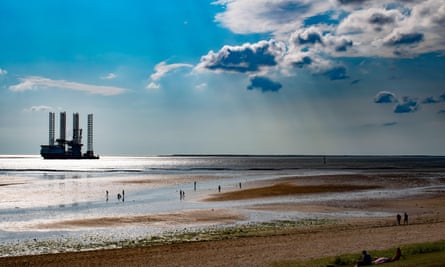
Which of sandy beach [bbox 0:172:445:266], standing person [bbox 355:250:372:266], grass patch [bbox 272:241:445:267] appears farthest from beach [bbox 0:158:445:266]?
standing person [bbox 355:250:372:266]

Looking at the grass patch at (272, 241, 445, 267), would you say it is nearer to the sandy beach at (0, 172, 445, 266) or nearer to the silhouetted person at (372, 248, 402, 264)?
the silhouetted person at (372, 248, 402, 264)

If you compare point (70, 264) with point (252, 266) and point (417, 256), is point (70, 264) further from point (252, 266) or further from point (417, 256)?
point (417, 256)

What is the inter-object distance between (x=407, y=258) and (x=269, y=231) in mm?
12659

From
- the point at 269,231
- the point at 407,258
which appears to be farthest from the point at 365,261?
the point at 269,231

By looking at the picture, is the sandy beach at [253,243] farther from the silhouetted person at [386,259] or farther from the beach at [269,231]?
the silhouetted person at [386,259]

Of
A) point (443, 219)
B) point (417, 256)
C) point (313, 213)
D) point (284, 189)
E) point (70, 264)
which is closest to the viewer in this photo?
point (417, 256)

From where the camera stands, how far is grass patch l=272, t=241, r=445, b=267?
760 inches

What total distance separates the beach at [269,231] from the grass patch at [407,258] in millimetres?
1543

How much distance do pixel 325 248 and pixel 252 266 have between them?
213 inches

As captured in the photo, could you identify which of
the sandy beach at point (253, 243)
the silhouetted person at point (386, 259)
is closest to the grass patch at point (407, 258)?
the silhouetted person at point (386, 259)

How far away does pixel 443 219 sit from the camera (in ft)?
125

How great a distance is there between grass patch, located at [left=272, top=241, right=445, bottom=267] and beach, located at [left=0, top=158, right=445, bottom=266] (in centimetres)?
154

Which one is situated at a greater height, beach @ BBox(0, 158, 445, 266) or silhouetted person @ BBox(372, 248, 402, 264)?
silhouetted person @ BBox(372, 248, 402, 264)

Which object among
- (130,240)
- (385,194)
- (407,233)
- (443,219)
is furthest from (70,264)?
(385,194)
